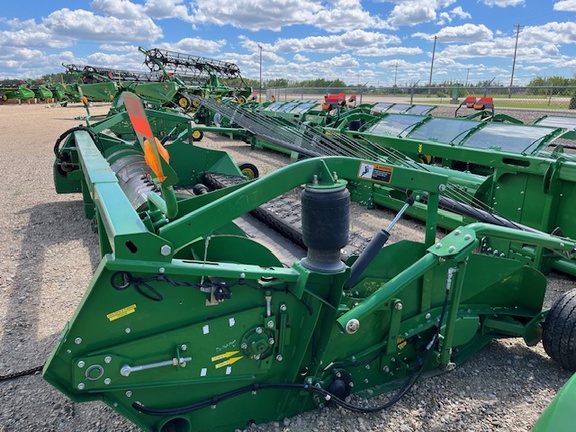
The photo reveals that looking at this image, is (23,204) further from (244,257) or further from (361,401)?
(361,401)

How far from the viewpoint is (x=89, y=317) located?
2037mm

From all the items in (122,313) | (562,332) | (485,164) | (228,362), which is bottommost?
(562,332)

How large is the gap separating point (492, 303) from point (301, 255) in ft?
4.83

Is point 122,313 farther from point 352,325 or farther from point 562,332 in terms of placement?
point 562,332

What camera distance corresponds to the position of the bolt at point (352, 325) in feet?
7.85

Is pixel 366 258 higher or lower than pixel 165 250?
lower

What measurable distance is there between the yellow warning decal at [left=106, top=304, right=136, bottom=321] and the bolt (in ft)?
3.42

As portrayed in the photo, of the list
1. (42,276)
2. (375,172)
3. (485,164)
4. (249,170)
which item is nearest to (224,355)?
(375,172)

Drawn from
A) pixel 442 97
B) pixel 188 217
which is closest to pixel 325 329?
pixel 188 217

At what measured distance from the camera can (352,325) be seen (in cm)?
239

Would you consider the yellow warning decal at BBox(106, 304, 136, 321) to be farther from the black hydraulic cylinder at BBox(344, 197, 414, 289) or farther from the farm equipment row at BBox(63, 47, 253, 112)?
the farm equipment row at BBox(63, 47, 253, 112)

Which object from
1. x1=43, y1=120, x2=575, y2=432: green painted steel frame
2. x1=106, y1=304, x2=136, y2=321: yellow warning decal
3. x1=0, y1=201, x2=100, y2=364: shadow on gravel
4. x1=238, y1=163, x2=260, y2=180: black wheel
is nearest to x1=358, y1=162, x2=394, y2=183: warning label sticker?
x1=43, y1=120, x2=575, y2=432: green painted steel frame

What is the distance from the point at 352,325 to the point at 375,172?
812 millimetres

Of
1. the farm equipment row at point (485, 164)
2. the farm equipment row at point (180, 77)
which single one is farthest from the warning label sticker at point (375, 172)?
the farm equipment row at point (180, 77)
